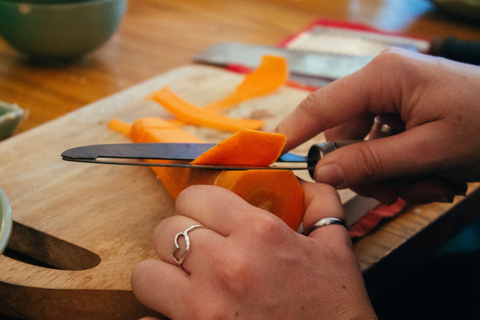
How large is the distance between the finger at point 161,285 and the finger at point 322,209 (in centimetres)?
25

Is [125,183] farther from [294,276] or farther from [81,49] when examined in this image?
[81,49]

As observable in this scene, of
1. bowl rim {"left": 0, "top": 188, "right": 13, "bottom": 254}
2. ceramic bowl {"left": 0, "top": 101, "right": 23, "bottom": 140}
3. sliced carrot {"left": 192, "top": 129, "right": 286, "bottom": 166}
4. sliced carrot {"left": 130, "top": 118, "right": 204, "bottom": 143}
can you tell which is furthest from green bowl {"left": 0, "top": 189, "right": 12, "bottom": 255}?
ceramic bowl {"left": 0, "top": 101, "right": 23, "bottom": 140}

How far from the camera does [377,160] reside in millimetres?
867

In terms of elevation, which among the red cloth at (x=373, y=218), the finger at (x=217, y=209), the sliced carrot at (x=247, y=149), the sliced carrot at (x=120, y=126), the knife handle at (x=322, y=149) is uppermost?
the sliced carrot at (x=247, y=149)

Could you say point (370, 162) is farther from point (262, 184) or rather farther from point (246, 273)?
point (246, 273)

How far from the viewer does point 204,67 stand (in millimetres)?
1580

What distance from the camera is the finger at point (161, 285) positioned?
0.65 m

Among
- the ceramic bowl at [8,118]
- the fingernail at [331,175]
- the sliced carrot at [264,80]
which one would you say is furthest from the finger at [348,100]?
the ceramic bowl at [8,118]

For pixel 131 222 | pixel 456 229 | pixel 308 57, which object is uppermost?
pixel 308 57

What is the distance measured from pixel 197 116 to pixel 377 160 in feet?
1.84

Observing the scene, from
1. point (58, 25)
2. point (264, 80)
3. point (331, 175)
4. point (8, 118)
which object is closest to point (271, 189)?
point (331, 175)

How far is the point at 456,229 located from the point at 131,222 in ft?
2.77

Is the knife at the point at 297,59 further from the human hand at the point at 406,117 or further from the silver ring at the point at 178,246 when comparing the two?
the silver ring at the point at 178,246

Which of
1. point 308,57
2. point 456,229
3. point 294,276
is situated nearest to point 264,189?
point 294,276
